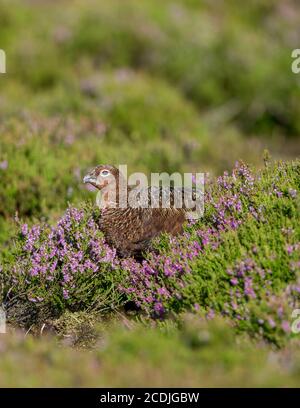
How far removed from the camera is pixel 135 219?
410cm

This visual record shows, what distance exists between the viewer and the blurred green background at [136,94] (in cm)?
598

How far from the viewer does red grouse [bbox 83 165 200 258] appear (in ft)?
13.4

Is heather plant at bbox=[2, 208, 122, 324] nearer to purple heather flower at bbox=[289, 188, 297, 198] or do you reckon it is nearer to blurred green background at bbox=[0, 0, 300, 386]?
blurred green background at bbox=[0, 0, 300, 386]

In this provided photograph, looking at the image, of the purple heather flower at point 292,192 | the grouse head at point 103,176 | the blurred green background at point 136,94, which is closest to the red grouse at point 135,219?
the grouse head at point 103,176

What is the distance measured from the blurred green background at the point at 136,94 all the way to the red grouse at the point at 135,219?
96cm

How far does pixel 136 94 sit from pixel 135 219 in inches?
242

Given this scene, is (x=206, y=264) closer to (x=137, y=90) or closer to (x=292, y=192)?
(x=292, y=192)

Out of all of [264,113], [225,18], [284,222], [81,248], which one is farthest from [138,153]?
[225,18]

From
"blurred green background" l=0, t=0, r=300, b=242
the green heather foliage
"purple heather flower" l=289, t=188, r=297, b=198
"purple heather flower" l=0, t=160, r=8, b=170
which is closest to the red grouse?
"purple heather flower" l=289, t=188, r=297, b=198

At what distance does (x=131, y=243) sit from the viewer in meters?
4.09

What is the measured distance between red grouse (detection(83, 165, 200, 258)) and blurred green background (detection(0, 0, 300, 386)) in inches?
37.7

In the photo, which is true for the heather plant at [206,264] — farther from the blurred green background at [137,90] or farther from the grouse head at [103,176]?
the blurred green background at [137,90]
